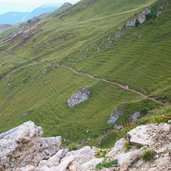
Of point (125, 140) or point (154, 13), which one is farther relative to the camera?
point (154, 13)

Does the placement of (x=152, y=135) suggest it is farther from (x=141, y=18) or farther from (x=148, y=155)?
(x=141, y=18)

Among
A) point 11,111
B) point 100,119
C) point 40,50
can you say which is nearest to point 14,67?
point 40,50

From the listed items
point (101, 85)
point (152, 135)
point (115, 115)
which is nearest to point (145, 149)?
point (152, 135)

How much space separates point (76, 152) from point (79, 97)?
2704 inches

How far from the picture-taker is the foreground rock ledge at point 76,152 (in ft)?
65.0

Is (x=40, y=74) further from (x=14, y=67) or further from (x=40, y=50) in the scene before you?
(x=40, y=50)

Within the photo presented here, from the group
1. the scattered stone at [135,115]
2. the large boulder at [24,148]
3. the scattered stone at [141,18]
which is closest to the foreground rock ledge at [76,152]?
the large boulder at [24,148]

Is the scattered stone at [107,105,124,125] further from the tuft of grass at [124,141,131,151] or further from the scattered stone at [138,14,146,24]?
the tuft of grass at [124,141,131,151]

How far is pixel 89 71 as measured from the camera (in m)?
109

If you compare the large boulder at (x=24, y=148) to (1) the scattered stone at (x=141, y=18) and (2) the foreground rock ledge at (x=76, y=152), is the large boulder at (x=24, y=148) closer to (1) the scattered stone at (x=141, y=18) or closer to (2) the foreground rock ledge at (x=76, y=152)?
(2) the foreground rock ledge at (x=76, y=152)

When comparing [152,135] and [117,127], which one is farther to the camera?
[117,127]

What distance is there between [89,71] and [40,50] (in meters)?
85.0

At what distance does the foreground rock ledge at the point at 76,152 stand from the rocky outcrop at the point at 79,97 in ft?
206

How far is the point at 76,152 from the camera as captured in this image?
82.7 ft
